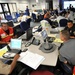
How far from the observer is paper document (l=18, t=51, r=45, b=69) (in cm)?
180

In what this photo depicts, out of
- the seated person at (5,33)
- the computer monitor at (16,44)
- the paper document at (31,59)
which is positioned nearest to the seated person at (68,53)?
the paper document at (31,59)

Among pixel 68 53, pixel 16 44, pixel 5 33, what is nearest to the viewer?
pixel 68 53

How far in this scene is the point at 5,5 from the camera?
1029 cm

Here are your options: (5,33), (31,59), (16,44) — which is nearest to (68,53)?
(31,59)

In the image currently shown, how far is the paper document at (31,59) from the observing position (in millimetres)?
1801

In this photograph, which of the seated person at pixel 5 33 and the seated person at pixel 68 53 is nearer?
the seated person at pixel 68 53

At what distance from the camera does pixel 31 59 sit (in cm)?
193

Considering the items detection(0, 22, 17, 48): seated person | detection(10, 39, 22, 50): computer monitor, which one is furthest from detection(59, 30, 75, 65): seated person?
detection(0, 22, 17, 48): seated person

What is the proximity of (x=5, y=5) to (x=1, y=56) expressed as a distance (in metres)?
9.20

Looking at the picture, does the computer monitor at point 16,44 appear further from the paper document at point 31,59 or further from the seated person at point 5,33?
the seated person at point 5,33

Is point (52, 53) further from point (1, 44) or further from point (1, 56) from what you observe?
point (1, 44)

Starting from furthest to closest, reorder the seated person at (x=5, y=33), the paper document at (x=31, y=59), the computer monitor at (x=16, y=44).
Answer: the seated person at (x=5, y=33) < the computer monitor at (x=16, y=44) < the paper document at (x=31, y=59)

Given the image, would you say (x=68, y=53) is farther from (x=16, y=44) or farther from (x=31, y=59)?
(x=16, y=44)

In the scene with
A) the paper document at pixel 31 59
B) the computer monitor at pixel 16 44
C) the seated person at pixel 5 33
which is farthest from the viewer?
the seated person at pixel 5 33
